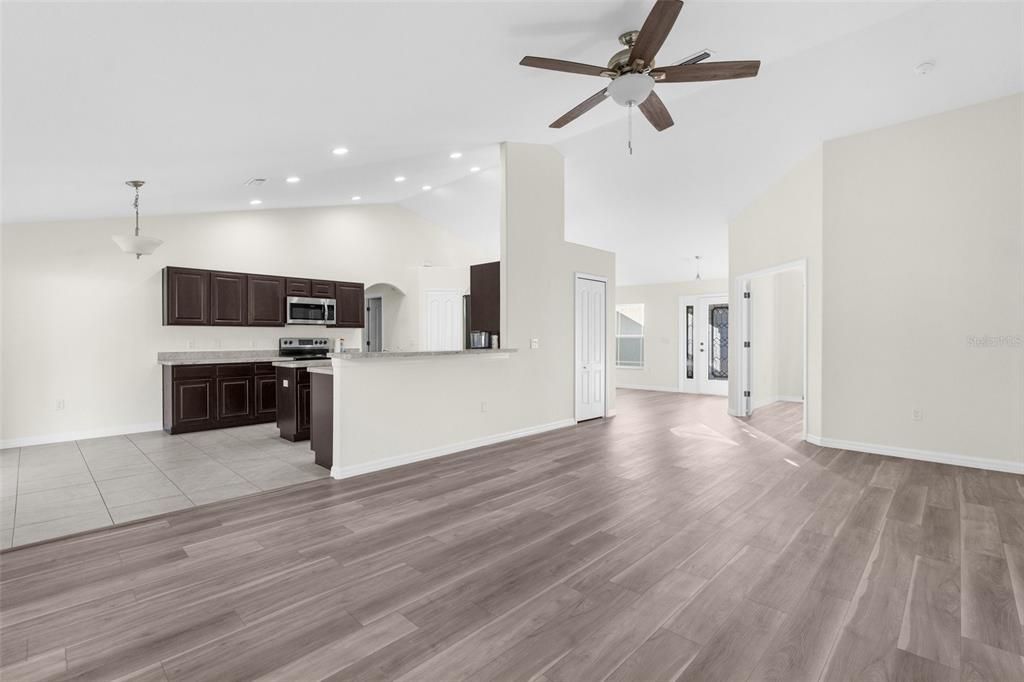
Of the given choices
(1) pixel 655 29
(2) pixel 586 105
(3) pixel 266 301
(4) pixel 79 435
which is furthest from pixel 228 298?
(1) pixel 655 29

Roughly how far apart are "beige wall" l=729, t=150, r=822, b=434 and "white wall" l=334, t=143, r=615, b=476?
1.99m

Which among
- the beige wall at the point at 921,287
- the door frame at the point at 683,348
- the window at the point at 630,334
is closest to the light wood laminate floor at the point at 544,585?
Result: the beige wall at the point at 921,287

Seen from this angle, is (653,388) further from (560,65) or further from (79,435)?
(79,435)

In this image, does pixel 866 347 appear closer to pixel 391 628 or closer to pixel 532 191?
pixel 532 191

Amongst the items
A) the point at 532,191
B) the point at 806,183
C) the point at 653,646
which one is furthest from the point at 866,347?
the point at 653,646

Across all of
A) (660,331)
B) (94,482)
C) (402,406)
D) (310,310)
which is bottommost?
(94,482)

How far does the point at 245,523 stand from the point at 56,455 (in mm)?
3547

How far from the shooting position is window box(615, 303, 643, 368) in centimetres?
1130

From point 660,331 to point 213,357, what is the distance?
28.1ft

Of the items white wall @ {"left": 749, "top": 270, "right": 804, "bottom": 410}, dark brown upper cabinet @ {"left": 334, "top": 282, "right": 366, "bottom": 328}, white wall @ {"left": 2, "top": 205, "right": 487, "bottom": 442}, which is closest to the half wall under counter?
white wall @ {"left": 2, "top": 205, "right": 487, "bottom": 442}

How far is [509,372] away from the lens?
5.66 metres

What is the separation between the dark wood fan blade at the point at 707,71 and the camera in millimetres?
2889

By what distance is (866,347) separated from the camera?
16.3ft

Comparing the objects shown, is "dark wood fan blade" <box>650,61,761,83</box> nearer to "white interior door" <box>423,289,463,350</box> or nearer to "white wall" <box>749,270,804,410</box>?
"white wall" <box>749,270,804,410</box>
